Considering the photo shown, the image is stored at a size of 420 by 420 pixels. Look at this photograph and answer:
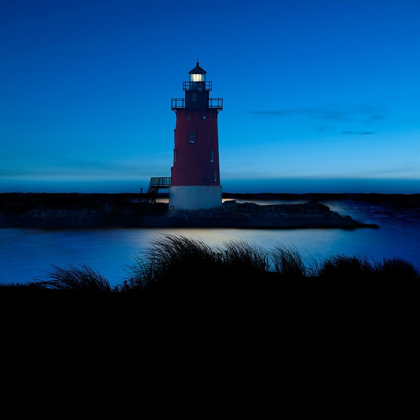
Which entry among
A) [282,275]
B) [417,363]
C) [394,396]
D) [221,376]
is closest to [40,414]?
[221,376]

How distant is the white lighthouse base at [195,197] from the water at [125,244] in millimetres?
1629

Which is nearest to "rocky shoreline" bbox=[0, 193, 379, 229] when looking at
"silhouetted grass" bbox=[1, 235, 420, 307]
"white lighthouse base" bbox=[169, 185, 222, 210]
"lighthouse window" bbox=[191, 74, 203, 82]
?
"white lighthouse base" bbox=[169, 185, 222, 210]

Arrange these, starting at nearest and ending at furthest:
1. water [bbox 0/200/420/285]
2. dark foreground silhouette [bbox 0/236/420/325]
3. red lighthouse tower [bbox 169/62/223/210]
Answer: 1. dark foreground silhouette [bbox 0/236/420/325]
2. water [bbox 0/200/420/285]
3. red lighthouse tower [bbox 169/62/223/210]

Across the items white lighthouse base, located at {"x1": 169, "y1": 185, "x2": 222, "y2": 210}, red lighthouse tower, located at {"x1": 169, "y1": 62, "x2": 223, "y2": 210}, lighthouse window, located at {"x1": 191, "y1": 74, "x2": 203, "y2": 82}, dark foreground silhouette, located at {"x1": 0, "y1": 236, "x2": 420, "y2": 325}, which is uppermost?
lighthouse window, located at {"x1": 191, "y1": 74, "x2": 203, "y2": 82}

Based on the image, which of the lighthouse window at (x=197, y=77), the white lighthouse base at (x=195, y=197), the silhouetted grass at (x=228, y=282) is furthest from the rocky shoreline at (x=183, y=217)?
the silhouetted grass at (x=228, y=282)

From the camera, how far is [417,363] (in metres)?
3.96

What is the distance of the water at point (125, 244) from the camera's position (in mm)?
18906

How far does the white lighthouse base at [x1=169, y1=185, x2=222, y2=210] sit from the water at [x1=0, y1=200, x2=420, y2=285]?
163 centimetres

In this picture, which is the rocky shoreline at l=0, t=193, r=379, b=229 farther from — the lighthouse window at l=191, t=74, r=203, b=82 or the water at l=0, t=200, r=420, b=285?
the lighthouse window at l=191, t=74, r=203, b=82

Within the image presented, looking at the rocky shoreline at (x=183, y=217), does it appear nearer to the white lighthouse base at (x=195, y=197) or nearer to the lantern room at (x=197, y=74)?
the white lighthouse base at (x=195, y=197)

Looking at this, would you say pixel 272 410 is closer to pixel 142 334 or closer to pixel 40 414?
pixel 142 334

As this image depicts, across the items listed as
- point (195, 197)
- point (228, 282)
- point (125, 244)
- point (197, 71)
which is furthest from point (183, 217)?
point (228, 282)

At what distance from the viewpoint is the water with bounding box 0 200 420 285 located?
62.0ft

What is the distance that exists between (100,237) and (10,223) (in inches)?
347
